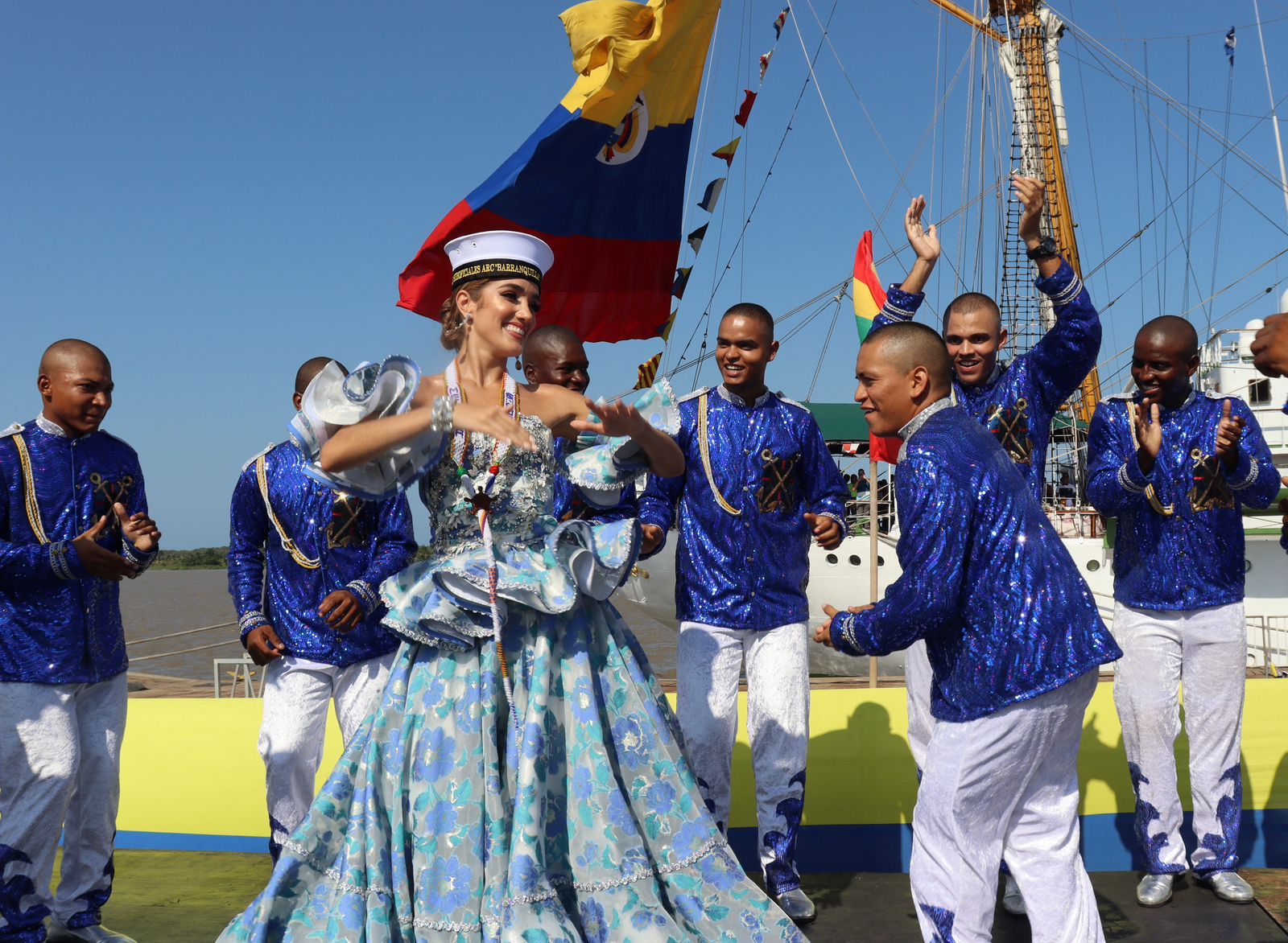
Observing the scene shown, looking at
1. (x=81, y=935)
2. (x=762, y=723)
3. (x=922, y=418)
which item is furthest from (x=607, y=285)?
(x=81, y=935)

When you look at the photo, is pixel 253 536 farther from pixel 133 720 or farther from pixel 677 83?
pixel 677 83

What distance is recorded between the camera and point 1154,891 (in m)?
4.31

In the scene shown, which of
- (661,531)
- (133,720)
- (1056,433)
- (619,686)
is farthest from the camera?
(1056,433)

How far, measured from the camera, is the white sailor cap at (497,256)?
10.9 feet

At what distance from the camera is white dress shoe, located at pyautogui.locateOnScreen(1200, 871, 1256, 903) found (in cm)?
426

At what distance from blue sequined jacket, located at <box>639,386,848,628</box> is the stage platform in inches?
43.9

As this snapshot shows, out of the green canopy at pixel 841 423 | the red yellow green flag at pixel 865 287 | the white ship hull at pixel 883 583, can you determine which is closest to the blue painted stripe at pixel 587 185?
the red yellow green flag at pixel 865 287

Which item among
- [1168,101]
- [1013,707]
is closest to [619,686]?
[1013,707]

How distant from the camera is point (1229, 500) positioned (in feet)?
14.8

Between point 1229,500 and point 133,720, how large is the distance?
16.5ft

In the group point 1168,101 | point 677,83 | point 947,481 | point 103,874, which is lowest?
point 103,874

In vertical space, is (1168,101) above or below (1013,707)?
above

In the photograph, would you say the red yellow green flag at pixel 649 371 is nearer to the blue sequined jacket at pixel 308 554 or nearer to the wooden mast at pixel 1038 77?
the blue sequined jacket at pixel 308 554

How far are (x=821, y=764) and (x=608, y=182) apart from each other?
4.15 m
